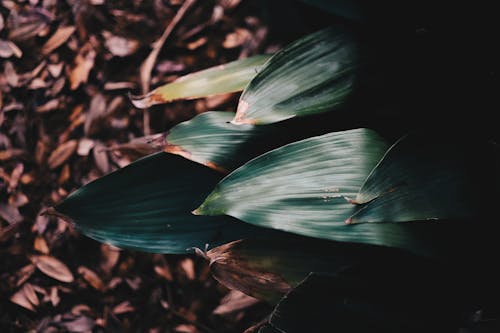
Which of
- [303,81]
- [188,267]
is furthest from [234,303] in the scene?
[303,81]

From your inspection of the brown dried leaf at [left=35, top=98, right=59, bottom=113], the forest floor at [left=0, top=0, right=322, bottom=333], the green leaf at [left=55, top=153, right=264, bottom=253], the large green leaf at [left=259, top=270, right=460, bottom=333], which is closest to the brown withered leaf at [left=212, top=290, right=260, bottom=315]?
the forest floor at [left=0, top=0, right=322, bottom=333]

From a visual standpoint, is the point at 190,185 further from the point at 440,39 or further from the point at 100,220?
the point at 440,39

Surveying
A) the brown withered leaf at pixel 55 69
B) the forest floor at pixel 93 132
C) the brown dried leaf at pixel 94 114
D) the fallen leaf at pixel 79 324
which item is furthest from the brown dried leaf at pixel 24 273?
the brown withered leaf at pixel 55 69

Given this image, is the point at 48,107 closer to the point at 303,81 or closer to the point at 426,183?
the point at 303,81

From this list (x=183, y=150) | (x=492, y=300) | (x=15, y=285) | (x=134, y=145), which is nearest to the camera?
(x=492, y=300)

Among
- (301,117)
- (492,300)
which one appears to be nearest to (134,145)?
(301,117)

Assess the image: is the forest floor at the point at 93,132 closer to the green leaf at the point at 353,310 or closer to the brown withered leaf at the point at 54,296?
the brown withered leaf at the point at 54,296

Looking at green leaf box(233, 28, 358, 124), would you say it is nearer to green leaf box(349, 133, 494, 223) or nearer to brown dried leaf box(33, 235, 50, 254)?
green leaf box(349, 133, 494, 223)
